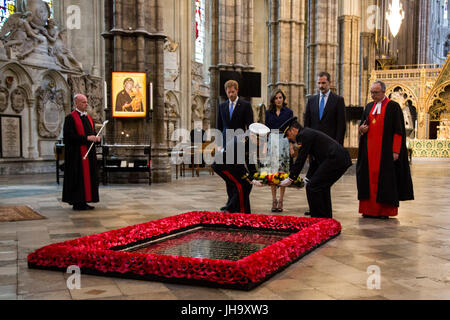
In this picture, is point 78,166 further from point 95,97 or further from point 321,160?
point 95,97

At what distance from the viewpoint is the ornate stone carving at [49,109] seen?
611 inches

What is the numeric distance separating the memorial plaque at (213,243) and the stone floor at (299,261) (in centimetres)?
58

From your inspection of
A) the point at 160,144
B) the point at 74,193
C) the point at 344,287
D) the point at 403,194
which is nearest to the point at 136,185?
the point at 160,144

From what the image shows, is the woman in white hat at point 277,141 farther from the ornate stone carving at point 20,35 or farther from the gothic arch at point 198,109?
the gothic arch at point 198,109

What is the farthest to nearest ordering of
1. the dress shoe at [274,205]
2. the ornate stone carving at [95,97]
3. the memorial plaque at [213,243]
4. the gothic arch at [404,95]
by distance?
the gothic arch at [404,95]
the ornate stone carving at [95,97]
the dress shoe at [274,205]
the memorial plaque at [213,243]

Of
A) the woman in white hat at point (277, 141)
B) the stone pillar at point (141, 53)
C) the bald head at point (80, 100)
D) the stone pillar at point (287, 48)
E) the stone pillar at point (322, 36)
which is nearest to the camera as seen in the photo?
the woman in white hat at point (277, 141)

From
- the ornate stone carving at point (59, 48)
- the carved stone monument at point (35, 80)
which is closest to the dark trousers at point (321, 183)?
the carved stone monument at point (35, 80)

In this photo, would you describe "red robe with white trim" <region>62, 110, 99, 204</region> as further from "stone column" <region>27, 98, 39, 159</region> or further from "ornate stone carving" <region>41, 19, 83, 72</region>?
"ornate stone carving" <region>41, 19, 83, 72</region>

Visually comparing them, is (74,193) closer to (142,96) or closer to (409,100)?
(142,96)

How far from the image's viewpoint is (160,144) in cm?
1168

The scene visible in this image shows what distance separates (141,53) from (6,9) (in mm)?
7284

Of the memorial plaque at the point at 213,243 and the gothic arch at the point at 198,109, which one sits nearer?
the memorial plaque at the point at 213,243

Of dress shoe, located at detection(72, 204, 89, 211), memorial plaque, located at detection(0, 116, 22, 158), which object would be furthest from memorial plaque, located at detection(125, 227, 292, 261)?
memorial plaque, located at detection(0, 116, 22, 158)
